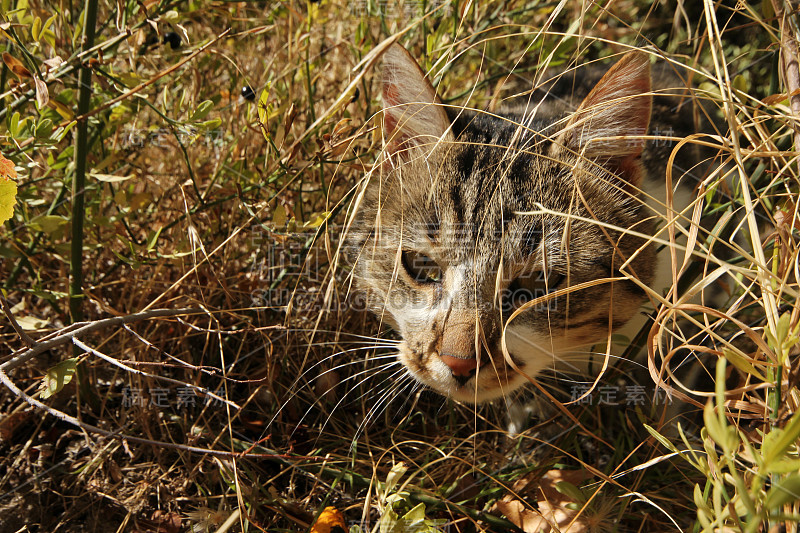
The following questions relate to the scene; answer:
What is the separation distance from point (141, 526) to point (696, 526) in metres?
1.21

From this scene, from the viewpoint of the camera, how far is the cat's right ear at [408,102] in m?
1.38

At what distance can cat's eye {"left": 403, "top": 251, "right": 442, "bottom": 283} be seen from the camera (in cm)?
142

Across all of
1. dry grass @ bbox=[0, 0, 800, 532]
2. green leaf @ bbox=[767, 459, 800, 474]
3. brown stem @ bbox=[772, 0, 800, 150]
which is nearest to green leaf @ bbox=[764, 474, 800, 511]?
green leaf @ bbox=[767, 459, 800, 474]

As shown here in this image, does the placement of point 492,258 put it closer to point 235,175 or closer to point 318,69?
point 235,175

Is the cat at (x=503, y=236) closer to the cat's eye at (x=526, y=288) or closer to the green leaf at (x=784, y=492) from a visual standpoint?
the cat's eye at (x=526, y=288)

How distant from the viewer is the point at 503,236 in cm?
130

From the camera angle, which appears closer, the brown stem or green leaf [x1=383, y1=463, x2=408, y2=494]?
the brown stem

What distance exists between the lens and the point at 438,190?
4.71 feet

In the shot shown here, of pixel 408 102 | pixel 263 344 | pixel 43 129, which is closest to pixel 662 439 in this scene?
pixel 408 102

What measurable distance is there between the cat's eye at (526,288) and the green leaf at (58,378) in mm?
942

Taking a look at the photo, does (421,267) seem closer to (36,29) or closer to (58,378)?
(58,378)

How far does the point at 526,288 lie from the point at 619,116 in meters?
0.47

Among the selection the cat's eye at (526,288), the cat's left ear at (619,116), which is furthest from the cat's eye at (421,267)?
the cat's left ear at (619,116)

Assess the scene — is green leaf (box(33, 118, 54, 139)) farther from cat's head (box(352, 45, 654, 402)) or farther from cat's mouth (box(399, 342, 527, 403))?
cat's mouth (box(399, 342, 527, 403))
